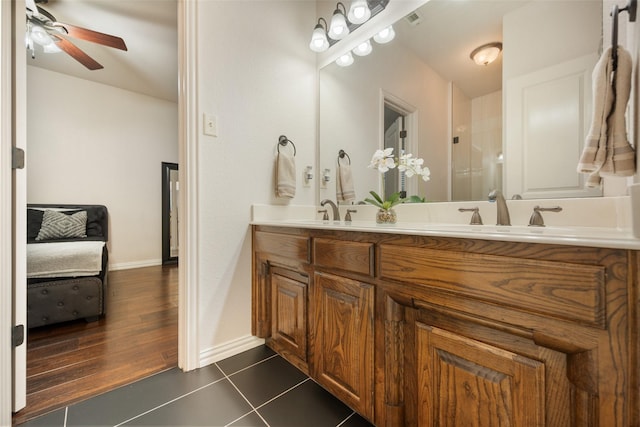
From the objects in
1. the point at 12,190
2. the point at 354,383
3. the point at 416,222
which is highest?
the point at 12,190

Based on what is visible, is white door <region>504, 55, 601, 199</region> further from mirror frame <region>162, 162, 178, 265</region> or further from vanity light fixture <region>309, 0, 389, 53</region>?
mirror frame <region>162, 162, 178, 265</region>

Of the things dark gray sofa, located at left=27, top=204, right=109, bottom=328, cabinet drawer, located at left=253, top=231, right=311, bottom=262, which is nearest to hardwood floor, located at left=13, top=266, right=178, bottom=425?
dark gray sofa, located at left=27, top=204, right=109, bottom=328

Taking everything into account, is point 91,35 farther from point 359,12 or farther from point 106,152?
point 359,12

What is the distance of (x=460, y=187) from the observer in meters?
1.30

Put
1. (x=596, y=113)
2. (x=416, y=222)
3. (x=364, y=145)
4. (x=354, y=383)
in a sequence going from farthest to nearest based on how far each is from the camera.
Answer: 1. (x=364, y=145)
2. (x=416, y=222)
3. (x=354, y=383)
4. (x=596, y=113)

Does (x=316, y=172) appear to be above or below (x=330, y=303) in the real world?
above

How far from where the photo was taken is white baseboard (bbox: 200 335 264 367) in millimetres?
1422

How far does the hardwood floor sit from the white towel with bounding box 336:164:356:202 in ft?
4.73

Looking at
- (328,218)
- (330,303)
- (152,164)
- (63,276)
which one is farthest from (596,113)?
(152,164)

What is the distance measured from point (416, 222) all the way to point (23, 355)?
1.90 meters

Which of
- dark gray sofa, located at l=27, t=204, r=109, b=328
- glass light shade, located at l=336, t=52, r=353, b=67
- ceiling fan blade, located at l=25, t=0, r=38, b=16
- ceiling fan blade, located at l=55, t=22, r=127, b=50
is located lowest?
dark gray sofa, located at l=27, t=204, r=109, b=328

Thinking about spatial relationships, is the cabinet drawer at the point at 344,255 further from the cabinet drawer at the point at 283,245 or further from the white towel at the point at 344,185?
the white towel at the point at 344,185

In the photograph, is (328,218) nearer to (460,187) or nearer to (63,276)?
(460,187)

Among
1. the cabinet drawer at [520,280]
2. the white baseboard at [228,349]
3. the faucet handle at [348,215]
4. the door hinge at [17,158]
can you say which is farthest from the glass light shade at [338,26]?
the white baseboard at [228,349]
